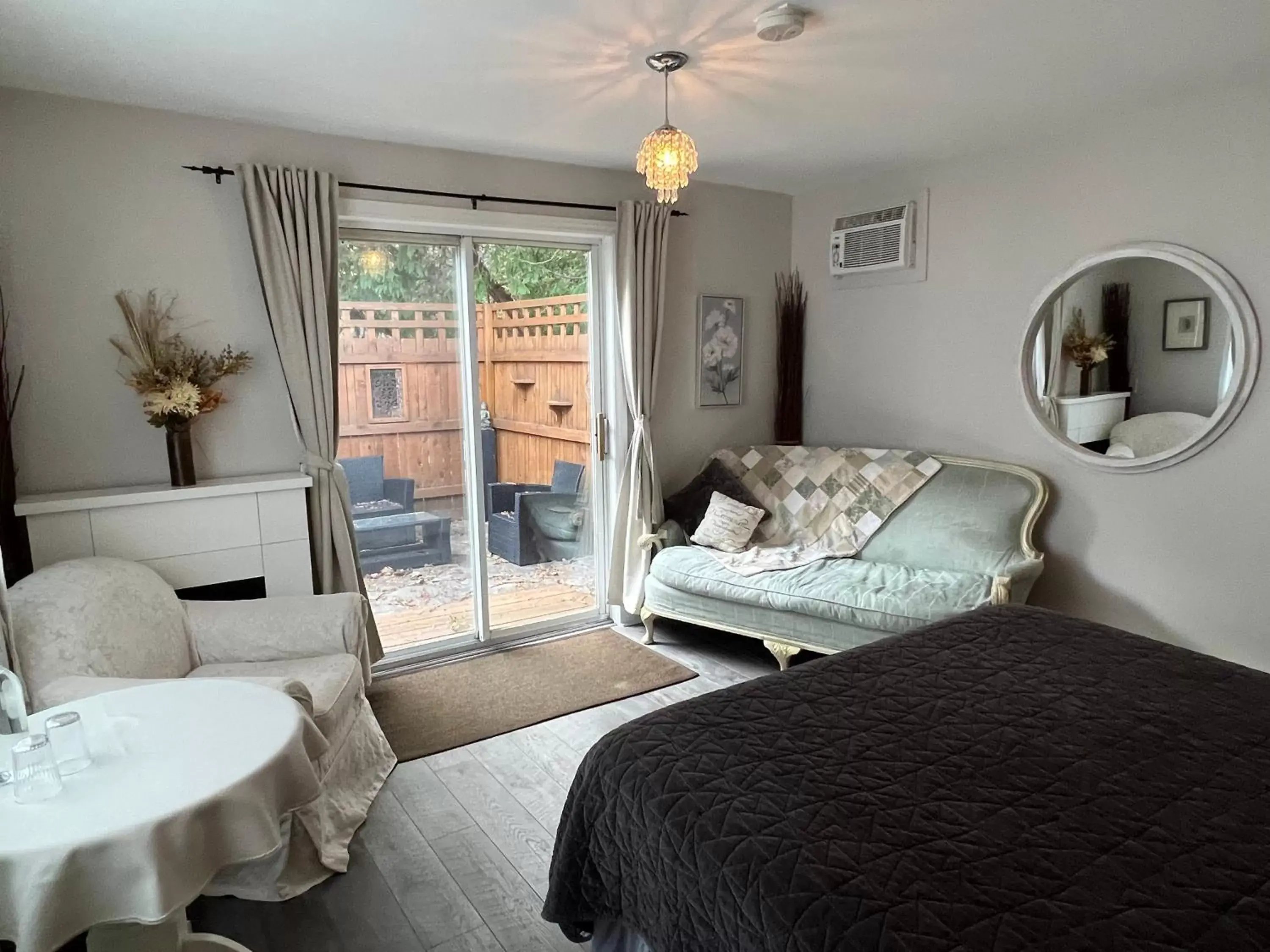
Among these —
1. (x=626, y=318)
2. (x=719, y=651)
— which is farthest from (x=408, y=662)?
(x=626, y=318)

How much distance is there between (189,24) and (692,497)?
3.03m

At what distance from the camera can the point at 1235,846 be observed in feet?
4.46

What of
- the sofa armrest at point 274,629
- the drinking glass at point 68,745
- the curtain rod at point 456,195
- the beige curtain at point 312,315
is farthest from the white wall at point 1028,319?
the drinking glass at point 68,745

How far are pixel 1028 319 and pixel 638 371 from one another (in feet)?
6.27

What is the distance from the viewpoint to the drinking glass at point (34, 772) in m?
1.47

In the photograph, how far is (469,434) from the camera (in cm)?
403

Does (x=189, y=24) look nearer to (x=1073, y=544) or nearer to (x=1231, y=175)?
(x=1231, y=175)

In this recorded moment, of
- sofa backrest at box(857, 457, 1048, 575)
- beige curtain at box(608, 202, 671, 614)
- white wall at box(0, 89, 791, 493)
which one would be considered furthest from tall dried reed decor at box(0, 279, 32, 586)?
sofa backrest at box(857, 457, 1048, 575)

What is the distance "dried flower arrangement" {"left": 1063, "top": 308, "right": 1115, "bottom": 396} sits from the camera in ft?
11.4

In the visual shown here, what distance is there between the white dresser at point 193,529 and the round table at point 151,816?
114 cm

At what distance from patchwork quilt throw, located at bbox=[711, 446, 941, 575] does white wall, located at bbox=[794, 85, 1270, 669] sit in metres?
0.29

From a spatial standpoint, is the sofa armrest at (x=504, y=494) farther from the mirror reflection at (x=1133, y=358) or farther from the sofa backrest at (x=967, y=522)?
the mirror reflection at (x=1133, y=358)

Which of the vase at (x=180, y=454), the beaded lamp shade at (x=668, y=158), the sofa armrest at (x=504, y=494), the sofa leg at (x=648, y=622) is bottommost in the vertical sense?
the sofa leg at (x=648, y=622)

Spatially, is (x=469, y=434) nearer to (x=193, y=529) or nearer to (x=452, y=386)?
(x=452, y=386)
